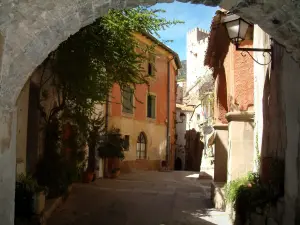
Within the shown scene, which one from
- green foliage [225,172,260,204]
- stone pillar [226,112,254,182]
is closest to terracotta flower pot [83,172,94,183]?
stone pillar [226,112,254,182]

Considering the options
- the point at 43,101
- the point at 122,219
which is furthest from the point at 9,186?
the point at 43,101

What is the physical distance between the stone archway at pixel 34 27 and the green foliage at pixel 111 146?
42.5ft

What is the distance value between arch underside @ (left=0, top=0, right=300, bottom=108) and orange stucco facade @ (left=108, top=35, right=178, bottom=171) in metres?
16.9

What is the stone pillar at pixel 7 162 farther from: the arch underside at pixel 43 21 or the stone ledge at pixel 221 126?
the stone ledge at pixel 221 126

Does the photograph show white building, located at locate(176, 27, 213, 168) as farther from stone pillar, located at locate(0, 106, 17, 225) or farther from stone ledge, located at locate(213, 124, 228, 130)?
stone pillar, located at locate(0, 106, 17, 225)

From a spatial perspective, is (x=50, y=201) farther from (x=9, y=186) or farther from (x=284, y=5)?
(x=284, y=5)

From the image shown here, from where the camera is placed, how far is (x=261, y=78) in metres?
8.03

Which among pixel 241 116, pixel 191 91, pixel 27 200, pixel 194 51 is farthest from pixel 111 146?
pixel 194 51

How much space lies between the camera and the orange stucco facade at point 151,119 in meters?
21.2

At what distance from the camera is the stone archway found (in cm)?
322

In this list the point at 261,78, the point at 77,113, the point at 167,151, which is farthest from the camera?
the point at 167,151

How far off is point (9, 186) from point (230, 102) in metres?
6.56

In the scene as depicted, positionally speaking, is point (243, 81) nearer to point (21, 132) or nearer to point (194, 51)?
point (21, 132)

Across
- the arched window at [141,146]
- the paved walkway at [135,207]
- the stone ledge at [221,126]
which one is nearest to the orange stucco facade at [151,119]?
the arched window at [141,146]
